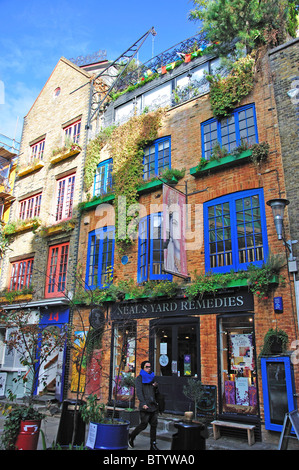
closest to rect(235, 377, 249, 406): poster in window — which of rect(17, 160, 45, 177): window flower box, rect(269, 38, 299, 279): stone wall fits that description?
rect(269, 38, 299, 279): stone wall

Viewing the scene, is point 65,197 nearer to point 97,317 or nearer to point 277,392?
point 97,317

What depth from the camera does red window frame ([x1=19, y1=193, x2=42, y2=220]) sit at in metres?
18.9

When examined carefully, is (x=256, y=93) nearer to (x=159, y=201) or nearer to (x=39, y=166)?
(x=159, y=201)

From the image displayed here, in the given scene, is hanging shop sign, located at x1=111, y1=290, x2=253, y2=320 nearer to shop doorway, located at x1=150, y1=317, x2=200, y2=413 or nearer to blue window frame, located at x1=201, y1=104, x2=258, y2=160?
shop doorway, located at x1=150, y1=317, x2=200, y2=413

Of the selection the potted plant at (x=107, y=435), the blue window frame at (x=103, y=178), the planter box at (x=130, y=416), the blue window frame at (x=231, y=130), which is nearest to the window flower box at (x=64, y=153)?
the blue window frame at (x=103, y=178)

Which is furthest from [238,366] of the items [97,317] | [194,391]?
[97,317]

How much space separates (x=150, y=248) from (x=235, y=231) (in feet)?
10.5

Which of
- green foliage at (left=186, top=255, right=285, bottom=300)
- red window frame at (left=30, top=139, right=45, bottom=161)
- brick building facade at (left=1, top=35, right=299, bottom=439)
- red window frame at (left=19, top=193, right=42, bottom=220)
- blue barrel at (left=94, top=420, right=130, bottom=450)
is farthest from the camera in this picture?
red window frame at (left=30, top=139, right=45, bottom=161)

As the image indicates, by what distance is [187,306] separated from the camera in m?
10.9

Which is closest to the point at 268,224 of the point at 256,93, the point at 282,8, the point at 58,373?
the point at 256,93

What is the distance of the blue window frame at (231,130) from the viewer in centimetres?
1114

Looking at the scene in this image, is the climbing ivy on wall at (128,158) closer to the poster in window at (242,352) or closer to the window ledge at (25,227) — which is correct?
the poster in window at (242,352)

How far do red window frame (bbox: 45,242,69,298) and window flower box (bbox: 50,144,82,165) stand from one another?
14.0 ft
